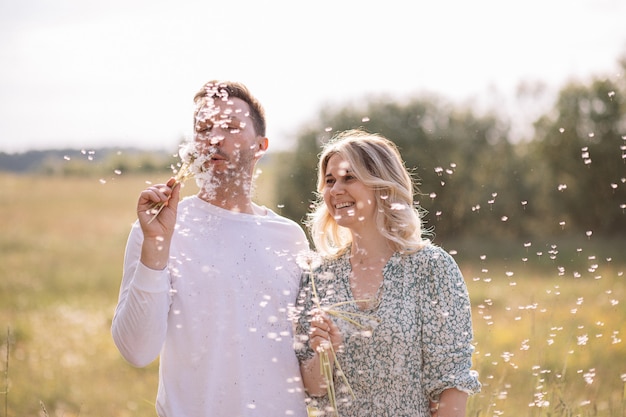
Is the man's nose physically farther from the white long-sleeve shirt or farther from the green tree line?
the green tree line

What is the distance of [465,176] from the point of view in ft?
73.9

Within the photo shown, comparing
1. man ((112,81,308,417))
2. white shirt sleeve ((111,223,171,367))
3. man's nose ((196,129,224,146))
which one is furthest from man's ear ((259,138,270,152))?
white shirt sleeve ((111,223,171,367))

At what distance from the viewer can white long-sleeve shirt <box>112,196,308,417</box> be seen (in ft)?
11.3

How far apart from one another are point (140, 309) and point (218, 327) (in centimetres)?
39

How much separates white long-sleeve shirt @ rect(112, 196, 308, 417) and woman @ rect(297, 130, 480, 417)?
148 millimetres

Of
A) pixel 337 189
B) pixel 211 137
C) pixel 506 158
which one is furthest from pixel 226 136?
pixel 506 158

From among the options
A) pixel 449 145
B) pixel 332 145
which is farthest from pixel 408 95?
pixel 332 145

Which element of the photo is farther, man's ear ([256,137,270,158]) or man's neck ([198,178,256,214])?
man's ear ([256,137,270,158])

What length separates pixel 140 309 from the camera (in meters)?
3.29

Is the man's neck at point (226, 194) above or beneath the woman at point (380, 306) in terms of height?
above

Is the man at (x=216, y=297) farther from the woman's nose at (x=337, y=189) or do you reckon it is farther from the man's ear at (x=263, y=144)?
the woman's nose at (x=337, y=189)

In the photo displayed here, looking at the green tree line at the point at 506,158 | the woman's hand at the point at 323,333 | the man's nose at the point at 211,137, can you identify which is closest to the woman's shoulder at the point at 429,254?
the woman's hand at the point at 323,333

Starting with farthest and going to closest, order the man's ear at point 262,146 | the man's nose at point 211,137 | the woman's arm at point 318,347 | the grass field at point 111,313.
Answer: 1. the grass field at point 111,313
2. the man's ear at point 262,146
3. the man's nose at point 211,137
4. the woman's arm at point 318,347

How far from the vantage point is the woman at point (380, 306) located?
11.4ft
